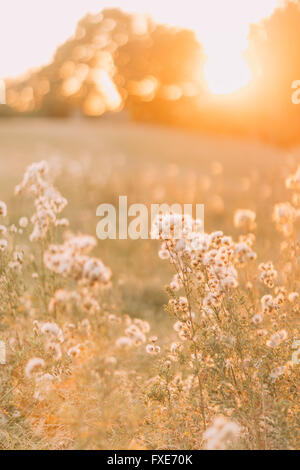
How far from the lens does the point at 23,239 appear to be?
7.17 m

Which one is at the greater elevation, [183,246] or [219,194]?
[219,194]

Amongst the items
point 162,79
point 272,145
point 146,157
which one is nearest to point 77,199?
point 146,157

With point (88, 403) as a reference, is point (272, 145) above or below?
above

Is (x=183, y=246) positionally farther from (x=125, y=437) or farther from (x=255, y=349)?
(x=125, y=437)

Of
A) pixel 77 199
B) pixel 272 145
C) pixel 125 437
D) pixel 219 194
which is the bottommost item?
pixel 125 437

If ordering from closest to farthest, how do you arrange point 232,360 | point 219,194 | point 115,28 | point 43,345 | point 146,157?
point 232,360 → point 43,345 → point 219,194 → point 146,157 → point 115,28

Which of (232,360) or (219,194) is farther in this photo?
(219,194)

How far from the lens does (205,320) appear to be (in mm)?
2654

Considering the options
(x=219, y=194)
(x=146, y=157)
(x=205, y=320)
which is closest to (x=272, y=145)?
(x=146, y=157)

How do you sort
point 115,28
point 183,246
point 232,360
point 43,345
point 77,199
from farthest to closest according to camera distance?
point 115,28
point 77,199
point 43,345
point 232,360
point 183,246

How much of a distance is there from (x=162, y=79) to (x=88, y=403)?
Result: 126ft

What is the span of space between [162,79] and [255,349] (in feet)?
126

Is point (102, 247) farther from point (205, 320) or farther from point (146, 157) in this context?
point (146, 157)

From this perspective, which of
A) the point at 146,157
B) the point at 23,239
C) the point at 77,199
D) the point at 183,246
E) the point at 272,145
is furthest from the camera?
the point at 272,145
